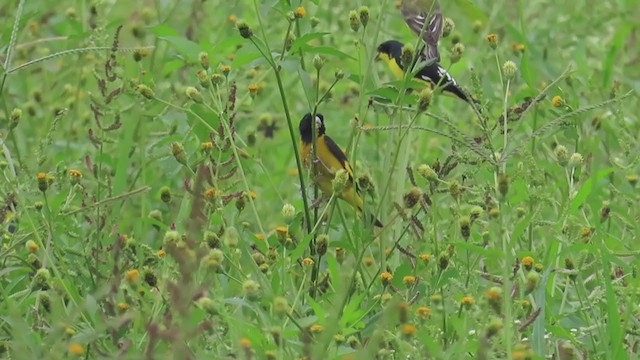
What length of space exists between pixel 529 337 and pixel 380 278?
1.19 feet

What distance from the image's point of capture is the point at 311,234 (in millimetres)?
2857

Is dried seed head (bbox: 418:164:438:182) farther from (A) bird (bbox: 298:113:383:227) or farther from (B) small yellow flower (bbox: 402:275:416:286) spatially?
(A) bird (bbox: 298:113:383:227)

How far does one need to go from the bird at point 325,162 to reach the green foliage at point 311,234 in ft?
0.15

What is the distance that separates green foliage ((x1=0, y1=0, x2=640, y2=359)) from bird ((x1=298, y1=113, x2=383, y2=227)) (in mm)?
47

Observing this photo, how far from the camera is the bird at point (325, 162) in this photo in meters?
3.44

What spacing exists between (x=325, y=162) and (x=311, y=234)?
35.7 inches

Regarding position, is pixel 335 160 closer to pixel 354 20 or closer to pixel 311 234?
pixel 354 20

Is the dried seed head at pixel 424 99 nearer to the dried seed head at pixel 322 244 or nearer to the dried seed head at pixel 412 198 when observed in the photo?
the dried seed head at pixel 412 198

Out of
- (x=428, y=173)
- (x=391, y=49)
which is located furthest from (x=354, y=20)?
(x=391, y=49)

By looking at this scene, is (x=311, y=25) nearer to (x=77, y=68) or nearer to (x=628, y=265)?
(x=628, y=265)

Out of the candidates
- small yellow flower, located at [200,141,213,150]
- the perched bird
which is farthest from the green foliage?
the perched bird

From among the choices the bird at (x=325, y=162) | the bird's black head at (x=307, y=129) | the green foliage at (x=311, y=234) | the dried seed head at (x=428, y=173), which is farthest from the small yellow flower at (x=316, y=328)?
the bird's black head at (x=307, y=129)

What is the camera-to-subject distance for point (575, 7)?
5.88 metres

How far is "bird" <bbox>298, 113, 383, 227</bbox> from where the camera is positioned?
344 centimetres
